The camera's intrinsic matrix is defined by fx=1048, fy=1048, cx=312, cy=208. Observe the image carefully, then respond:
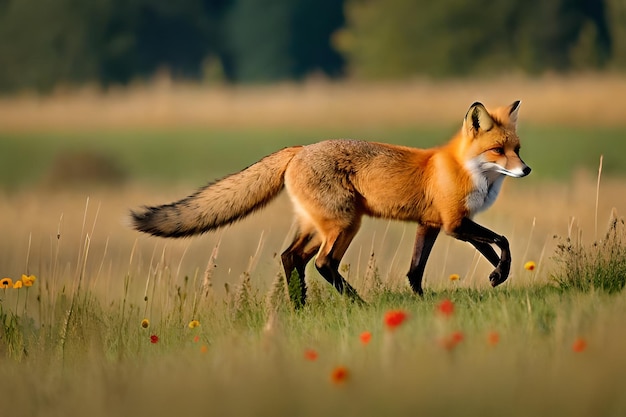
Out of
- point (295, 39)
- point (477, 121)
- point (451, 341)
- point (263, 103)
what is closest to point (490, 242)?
point (477, 121)

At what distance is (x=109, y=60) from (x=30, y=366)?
1826 inches

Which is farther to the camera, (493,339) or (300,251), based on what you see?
(300,251)

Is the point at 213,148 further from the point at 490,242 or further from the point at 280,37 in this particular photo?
the point at 490,242

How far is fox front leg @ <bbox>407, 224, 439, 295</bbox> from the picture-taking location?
7603mm

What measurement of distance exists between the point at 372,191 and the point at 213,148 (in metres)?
28.9

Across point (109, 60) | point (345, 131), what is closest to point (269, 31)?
point (109, 60)

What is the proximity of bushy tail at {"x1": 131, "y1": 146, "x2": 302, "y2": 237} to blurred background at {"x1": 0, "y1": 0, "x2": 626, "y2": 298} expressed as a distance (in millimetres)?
441

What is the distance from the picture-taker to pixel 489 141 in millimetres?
7301

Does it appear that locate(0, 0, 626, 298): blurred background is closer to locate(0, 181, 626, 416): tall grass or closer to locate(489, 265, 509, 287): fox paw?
locate(489, 265, 509, 287): fox paw

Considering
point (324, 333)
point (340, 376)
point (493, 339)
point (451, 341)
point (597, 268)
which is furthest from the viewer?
point (597, 268)

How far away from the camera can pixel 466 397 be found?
14.2 feet

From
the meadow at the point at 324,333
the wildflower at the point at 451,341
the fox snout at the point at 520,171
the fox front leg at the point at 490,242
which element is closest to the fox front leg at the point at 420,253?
the meadow at the point at 324,333

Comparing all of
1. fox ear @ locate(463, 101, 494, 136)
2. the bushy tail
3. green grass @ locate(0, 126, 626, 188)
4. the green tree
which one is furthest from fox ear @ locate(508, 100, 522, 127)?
the green tree

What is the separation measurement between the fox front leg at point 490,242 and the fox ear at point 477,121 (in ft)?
2.12
